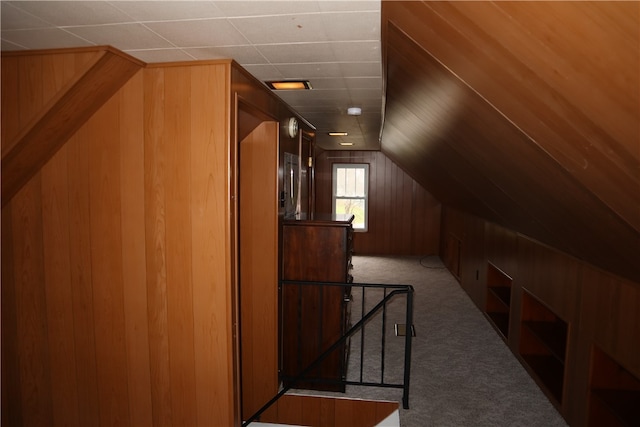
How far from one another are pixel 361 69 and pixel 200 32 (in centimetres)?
100

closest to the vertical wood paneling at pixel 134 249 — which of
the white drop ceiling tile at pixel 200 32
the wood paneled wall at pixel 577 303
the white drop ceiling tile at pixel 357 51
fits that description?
the white drop ceiling tile at pixel 200 32

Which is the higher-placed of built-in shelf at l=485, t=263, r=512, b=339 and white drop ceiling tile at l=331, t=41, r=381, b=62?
white drop ceiling tile at l=331, t=41, r=381, b=62

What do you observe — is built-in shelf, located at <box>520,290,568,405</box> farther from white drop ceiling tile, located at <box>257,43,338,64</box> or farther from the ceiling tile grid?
white drop ceiling tile, located at <box>257,43,338,64</box>

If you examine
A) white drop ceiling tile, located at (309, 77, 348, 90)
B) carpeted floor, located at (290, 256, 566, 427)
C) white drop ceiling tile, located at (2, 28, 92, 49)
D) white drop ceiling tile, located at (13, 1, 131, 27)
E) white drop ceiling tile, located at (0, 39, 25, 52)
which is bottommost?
carpeted floor, located at (290, 256, 566, 427)

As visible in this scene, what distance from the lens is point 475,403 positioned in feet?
9.41

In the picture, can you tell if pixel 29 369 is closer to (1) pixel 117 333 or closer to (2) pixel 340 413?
(1) pixel 117 333

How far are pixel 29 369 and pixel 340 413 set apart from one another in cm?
204

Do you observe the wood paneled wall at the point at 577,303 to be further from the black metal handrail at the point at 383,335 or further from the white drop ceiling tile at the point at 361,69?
the white drop ceiling tile at the point at 361,69

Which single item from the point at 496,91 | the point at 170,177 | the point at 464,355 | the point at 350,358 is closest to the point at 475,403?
the point at 464,355

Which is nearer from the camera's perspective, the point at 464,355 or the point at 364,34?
the point at 364,34

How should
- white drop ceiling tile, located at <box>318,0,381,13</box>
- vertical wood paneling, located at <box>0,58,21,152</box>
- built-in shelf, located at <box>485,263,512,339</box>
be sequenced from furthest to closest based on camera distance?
1. built-in shelf, located at <box>485,263,512,339</box>
2. vertical wood paneling, located at <box>0,58,21,152</box>
3. white drop ceiling tile, located at <box>318,0,381,13</box>

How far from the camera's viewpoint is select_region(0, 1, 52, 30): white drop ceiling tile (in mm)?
1557

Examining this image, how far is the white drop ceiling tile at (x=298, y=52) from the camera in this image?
6.57ft

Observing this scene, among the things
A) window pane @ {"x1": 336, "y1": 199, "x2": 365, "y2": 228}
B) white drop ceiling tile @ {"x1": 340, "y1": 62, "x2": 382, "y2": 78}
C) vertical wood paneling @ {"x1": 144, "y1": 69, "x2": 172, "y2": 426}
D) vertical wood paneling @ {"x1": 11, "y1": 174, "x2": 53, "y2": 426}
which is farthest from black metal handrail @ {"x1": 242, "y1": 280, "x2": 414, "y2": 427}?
window pane @ {"x1": 336, "y1": 199, "x2": 365, "y2": 228}
